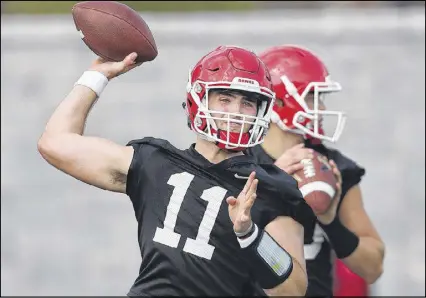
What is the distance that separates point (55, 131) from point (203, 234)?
1.92ft

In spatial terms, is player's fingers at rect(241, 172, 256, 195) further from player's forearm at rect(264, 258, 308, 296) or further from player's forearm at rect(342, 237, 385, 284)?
player's forearm at rect(342, 237, 385, 284)

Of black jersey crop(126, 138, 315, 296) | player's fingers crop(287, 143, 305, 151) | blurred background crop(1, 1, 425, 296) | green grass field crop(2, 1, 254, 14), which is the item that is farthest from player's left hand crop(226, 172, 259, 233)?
green grass field crop(2, 1, 254, 14)

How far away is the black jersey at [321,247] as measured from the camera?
4.48 meters

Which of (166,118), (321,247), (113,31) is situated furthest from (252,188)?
(166,118)

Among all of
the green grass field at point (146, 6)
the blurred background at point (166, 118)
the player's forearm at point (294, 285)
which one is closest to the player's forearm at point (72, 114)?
the player's forearm at point (294, 285)

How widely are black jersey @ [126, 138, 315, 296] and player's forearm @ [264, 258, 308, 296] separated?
0.36 ft

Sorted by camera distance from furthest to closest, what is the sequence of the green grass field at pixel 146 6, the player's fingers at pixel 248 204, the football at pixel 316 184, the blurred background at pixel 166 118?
1. the green grass field at pixel 146 6
2. the blurred background at pixel 166 118
3. the football at pixel 316 184
4. the player's fingers at pixel 248 204

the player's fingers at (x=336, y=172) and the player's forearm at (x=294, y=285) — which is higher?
the player's fingers at (x=336, y=172)

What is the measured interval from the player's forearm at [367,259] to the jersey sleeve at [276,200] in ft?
3.38

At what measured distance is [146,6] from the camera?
312 inches

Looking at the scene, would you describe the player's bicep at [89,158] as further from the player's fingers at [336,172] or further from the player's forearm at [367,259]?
the player's forearm at [367,259]

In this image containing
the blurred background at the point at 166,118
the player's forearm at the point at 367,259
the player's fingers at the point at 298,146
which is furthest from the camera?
the blurred background at the point at 166,118

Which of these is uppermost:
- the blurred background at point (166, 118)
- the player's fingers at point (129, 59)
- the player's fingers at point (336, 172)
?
the player's fingers at point (129, 59)

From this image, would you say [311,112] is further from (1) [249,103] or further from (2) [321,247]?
(1) [249,103]
